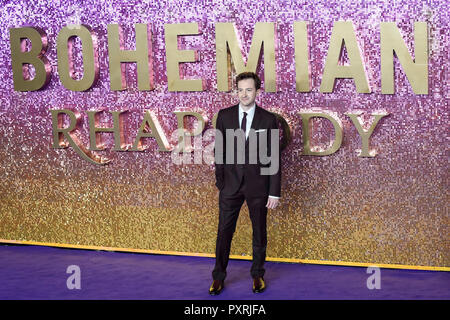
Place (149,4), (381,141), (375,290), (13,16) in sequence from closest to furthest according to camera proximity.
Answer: (375,290), (381,141), (149,4), (13,16)

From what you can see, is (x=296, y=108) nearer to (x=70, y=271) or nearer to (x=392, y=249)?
(x=392, y=249)

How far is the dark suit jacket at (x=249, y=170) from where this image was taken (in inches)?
162

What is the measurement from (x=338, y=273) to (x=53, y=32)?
2.98m

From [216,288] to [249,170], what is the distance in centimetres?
83

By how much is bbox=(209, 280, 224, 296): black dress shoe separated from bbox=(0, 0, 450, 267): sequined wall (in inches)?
29.7

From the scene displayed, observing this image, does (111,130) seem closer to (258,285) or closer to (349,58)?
(258,285)

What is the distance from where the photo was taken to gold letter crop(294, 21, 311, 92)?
14.8ft

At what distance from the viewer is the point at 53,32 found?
16.8ft

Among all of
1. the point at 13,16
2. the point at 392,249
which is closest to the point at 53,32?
the point at 13,16

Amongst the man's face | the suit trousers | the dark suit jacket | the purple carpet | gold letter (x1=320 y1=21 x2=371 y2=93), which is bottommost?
the purple carpet

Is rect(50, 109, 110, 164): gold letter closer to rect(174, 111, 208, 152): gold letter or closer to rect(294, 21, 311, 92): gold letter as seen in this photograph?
rect(174, 111, 208, 152): gold letter

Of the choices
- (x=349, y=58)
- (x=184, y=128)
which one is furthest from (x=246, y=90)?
(x=184, y=128)

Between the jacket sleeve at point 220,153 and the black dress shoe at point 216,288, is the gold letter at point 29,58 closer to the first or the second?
the jacket sleeve at point 220,153

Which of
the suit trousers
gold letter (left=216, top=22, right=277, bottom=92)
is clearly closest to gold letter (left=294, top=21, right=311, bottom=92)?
gold letter (left=216, top=22, right=277, bottom=92)
